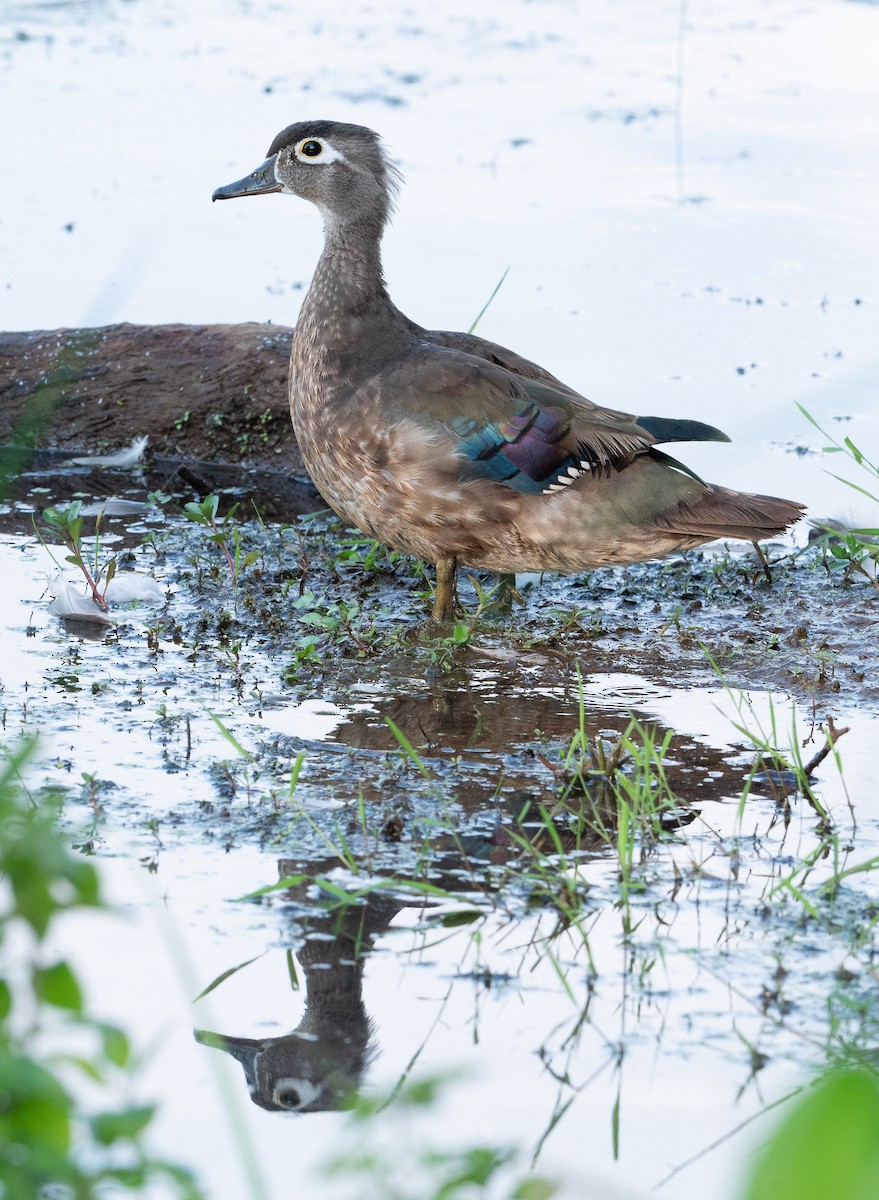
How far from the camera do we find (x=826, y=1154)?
120 centimetres

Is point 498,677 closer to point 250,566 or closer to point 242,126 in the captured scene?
point 250,566

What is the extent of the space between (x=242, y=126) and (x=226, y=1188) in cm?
939

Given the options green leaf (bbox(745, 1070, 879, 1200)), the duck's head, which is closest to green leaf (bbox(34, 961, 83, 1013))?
green leaf (bbox(745, 1070, 879, 1200))

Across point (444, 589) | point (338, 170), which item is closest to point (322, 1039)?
point (444, 589)

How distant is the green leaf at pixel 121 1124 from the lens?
1960mm

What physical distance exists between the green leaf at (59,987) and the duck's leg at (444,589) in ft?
11.4

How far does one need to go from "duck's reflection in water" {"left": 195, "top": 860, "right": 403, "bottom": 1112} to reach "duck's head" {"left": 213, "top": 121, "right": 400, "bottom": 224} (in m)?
3.05

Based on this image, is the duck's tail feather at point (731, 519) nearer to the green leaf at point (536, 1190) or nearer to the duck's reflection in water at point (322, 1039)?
the duck's reflection in water at point (322, 1039)

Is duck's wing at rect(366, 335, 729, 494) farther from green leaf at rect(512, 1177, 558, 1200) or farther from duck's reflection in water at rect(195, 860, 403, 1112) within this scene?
green leaf at rect(512, 1177, 558, 1200)

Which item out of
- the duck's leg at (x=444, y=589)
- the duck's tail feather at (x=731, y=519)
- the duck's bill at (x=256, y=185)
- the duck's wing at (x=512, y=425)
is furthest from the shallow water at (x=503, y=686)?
the duck's bill at (x=256, y=185)

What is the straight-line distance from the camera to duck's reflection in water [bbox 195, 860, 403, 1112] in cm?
300

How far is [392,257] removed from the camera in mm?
8922

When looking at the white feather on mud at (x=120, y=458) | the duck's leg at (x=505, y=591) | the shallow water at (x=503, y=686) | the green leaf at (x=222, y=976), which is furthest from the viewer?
the white feather on mud at (x=120, y=458)

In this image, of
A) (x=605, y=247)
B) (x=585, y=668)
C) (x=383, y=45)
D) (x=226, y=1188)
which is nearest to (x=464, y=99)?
(x=383, y=45)
